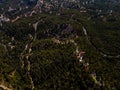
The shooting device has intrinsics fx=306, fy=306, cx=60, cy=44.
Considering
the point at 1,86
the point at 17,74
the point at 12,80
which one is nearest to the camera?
the point at 1,86

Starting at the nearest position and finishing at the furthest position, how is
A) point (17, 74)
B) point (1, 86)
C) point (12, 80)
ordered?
point (1, 86), point (12, 80), point (17, 74)

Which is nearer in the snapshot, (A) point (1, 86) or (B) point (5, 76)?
(A) point (1, 86)

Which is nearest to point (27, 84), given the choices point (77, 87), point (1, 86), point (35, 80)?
point (35, 80)

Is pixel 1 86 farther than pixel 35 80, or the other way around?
pixel 35 80

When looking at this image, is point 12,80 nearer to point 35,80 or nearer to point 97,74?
point 35,80

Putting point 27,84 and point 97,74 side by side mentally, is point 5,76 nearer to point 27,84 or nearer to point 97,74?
point 27,84

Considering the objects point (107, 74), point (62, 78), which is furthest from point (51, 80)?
point (107, 74)

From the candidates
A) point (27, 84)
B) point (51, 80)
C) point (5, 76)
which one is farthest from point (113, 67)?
point (5, 76)

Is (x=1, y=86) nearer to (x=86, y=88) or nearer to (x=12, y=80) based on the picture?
(x=12, y=80)
